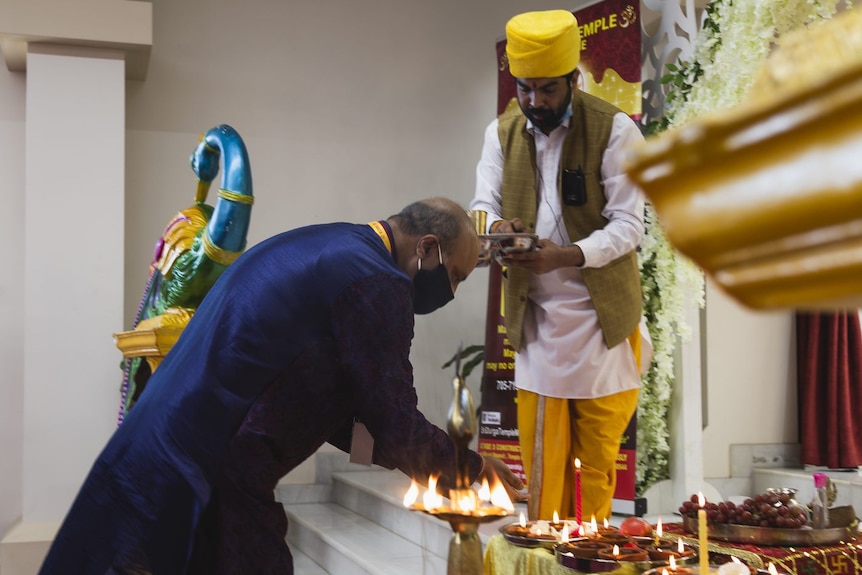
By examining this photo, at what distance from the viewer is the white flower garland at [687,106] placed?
4141 mm

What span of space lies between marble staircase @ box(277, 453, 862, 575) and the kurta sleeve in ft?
5.84

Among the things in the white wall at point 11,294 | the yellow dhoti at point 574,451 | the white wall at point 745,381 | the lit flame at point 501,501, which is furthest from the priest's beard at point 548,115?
the white wall at point 11,294

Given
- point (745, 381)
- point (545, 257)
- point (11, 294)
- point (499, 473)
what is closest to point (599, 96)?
point (545, 257)

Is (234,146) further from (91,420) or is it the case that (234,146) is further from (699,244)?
(699,244)

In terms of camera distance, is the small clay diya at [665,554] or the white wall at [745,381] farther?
the white wall at [745,381]

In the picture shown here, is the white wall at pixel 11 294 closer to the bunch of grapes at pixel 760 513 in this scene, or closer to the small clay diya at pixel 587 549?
the bunch of grapes at pixel 760 513

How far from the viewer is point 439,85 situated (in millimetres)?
7273

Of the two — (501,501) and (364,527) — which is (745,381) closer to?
(364,527)

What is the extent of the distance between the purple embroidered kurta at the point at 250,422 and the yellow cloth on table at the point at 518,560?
1.39 ft

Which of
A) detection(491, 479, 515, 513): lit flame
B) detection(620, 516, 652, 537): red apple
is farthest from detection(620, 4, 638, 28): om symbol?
detection(491, 479, 515, 513): lit flame

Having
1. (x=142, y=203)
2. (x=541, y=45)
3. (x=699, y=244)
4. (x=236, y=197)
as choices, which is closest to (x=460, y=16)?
(x=142, y=203)

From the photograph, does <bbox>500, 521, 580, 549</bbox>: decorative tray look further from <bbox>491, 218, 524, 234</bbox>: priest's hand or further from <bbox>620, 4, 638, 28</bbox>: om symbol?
<bbox>620, 4, 638, 28</bbox>: om symbol

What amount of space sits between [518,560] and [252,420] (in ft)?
2.75

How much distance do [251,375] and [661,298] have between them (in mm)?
3300
